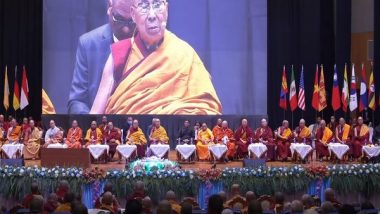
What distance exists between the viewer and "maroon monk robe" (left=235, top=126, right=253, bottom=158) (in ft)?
69.4

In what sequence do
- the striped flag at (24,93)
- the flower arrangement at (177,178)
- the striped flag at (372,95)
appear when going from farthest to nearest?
the striped flag at (24,93) < the striped flag at (372,95) < the flower arrangement at (177,178)

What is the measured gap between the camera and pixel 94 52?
24.0m

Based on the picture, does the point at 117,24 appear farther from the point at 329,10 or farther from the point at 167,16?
the point at 329,10

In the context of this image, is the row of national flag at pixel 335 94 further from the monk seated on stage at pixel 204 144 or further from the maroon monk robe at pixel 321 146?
the monk seated on stage at pixel 204 144

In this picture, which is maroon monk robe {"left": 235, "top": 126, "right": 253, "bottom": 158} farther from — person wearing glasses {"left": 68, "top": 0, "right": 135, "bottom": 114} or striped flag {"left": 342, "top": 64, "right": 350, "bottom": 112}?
person wearing glasses {"left": 68, "top": 0, "right": 135, "bottom": 114}

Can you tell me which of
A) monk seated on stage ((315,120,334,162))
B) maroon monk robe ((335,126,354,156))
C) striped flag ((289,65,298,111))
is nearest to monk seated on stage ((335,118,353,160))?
maroon monk robe ((335,126,354,156))

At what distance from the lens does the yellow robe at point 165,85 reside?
23.7 m

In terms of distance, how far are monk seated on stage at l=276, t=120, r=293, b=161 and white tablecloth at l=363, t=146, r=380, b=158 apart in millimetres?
Answer: 2310

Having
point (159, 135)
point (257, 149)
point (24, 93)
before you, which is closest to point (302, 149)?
point (257, 149)

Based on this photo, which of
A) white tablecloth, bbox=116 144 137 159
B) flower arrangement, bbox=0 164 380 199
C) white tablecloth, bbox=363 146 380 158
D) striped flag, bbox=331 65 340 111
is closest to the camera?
flower arrangement, bbox=0 164 380 199

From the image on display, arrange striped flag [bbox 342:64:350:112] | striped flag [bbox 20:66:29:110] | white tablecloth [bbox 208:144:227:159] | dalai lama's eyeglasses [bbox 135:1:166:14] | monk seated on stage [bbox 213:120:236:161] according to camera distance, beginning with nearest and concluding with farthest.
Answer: white tablecloth [bbox 208:144:227:159] < monk seated on stage [bbox 213:120:236:161] < striped flag [bbox 342:64:350:112] < striped flag [bbox 20:66:29:110] < dalai lama's eyeglasses [bbox 135:1:166:14]

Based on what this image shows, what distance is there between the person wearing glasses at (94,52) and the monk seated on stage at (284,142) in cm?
649

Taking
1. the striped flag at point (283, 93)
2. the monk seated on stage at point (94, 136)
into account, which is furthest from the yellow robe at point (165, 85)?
the monk seated on stage at point (94, 136)

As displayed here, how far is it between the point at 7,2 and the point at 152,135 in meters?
8.22
